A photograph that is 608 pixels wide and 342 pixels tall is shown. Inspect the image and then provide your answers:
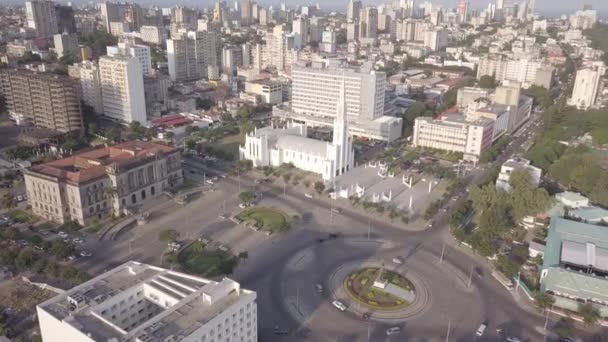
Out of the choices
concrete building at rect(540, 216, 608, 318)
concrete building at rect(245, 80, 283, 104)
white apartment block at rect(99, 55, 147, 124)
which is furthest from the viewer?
concrete building at rect(245, 80, 283, 104)

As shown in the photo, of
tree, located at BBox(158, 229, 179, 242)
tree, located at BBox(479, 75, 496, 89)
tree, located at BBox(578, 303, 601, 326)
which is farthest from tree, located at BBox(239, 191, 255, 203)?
tree, located at BBox(479, 75, 496, 89)

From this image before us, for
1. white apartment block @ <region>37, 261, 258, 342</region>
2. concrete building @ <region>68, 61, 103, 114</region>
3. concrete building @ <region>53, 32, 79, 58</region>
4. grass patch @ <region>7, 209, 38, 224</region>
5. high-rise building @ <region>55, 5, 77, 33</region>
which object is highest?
high-rise building @ <region>55, 5, 77, 33</region>

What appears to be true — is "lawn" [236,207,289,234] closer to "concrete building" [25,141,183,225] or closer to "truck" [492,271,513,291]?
"concrete building" [25,141,183,225]

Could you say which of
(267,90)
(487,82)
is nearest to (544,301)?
(267,90)

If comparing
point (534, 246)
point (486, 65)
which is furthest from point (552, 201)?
point (486, 65)

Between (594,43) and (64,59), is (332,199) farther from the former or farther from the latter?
(594,43)

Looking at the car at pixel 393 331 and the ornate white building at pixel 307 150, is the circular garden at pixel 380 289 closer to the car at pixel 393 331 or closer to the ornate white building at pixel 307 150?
the car at pixel 393 331
